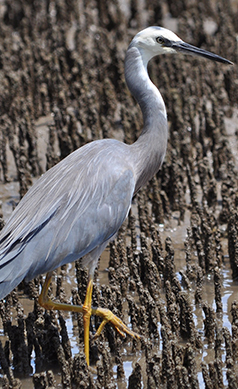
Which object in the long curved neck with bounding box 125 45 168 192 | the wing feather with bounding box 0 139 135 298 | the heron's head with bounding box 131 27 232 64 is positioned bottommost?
the wing feather with bounding box 0 139 135 298

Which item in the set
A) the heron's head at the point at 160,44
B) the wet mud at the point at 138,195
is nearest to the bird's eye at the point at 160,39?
the heron's head at the point at 160,44

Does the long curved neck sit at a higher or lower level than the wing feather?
higher

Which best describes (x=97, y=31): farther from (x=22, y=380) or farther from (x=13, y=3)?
(x=22, y=380)

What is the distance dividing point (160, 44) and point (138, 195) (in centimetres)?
197

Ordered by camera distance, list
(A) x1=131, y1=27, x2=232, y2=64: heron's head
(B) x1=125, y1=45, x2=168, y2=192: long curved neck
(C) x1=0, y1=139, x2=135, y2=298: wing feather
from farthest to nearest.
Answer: (A) x1=131, y1=27, x2=232, y2=64: heron's head
(B) x1=125, y1=45, x2=168, y2=192: long curved neck
(C) x1=0, y1=139, x2=135, y2=298: wing feather

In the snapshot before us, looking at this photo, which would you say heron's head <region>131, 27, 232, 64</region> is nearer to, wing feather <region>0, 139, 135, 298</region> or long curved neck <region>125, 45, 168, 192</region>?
long curved neck <region>125, 45, 168, 192</region>

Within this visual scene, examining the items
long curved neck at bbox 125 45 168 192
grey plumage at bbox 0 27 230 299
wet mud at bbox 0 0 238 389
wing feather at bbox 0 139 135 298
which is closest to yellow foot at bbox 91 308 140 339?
wet mud at bbox 0 0 238 389

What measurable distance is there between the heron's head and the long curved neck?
16 cm

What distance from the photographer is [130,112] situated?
Answer: 8.90 meters

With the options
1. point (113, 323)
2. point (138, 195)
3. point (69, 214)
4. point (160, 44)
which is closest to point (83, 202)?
point (69, 214)

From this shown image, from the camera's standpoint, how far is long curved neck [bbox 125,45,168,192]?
5.61 metres

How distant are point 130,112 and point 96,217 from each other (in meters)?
3.91

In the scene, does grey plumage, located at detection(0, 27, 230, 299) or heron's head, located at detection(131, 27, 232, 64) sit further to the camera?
heron's head, located at detection(131, 27, 232, 64)

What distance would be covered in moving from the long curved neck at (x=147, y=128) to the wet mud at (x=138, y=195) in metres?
0.86
